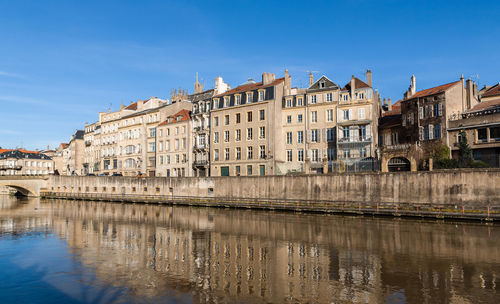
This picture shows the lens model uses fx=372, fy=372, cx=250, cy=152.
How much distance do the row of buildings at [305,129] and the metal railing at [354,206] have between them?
588cm

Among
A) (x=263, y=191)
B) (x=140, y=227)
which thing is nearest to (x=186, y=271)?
(x=140, y=227)

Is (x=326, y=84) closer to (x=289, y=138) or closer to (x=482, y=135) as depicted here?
(x=289, y=138)

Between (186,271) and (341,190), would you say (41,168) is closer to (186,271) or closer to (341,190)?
(341,190)

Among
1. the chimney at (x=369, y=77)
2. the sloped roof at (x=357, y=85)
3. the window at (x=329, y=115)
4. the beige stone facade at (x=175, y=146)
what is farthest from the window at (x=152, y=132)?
the chimney at (x=369, y=77)

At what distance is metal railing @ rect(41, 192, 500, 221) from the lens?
3416cm

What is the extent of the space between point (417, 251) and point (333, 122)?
34.6 meters

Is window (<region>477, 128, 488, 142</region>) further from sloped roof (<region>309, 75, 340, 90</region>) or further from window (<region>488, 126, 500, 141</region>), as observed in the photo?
sloped roof (<region>309, 75, 340, 90</region>)

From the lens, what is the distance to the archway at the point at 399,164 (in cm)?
Answer: 4603

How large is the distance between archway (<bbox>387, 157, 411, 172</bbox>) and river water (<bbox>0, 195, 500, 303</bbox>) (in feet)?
46.3

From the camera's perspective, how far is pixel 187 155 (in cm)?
6769

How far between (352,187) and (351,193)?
693 mm

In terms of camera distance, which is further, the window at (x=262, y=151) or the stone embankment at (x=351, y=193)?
the window at (x=262, y=151)

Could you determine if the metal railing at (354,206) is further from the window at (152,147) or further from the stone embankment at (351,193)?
the window at (152,147)

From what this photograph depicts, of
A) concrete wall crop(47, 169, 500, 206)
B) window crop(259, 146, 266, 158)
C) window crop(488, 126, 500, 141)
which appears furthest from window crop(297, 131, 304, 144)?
window crop(488, 126, 500, 141)
